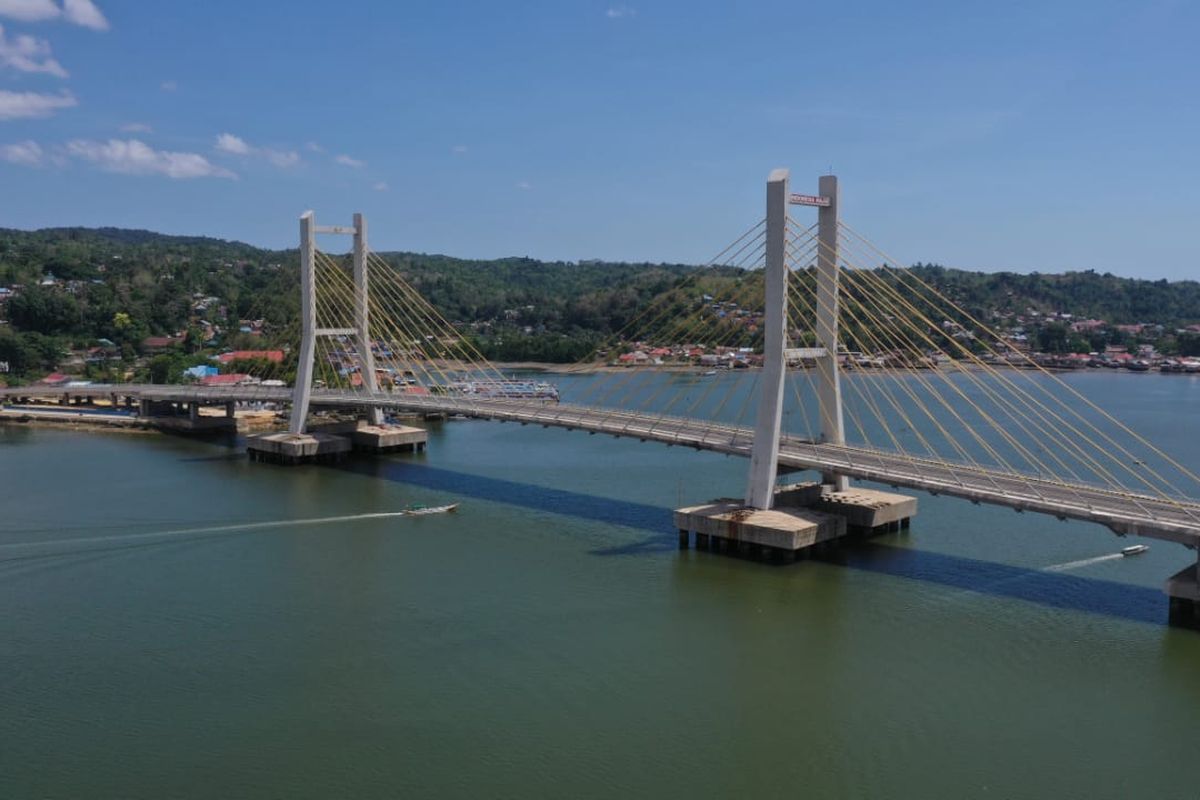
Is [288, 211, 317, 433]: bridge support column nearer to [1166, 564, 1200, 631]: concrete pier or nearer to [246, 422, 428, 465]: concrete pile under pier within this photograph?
[246, 422, 428, 465]: concrete pile under pier

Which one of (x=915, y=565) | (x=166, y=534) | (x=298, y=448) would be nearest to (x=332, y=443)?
(x=298, y=448)

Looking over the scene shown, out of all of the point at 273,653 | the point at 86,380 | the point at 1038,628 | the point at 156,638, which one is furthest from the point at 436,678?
the point at 86,380

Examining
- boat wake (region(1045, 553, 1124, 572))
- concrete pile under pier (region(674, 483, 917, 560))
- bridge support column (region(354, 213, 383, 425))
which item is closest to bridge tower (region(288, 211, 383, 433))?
bridge support column (region(354, 213, 383, 425))

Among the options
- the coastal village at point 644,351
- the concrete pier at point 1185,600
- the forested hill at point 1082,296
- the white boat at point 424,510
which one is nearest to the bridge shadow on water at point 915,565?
the concrete pier at point 1185,600

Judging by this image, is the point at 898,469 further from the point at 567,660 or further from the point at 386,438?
the point at 386,438

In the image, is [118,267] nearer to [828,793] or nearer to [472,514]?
[472,514]
